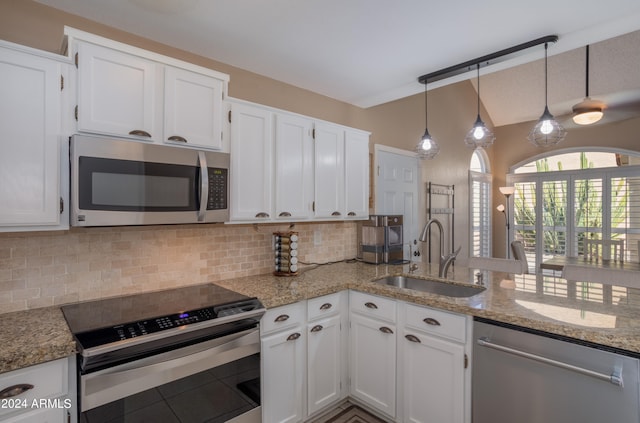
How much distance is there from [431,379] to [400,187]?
2.36 meters

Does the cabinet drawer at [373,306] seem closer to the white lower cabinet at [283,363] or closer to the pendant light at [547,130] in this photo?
the white lower cabinet at [283,363]

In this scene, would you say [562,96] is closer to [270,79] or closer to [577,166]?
[577,166]

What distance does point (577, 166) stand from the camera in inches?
210

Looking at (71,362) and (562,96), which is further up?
(562,96)

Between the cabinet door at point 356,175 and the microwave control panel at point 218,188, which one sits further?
the cabinet door at point 356,175

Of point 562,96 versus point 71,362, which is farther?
point 562,96

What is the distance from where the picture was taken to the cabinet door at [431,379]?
1.88m

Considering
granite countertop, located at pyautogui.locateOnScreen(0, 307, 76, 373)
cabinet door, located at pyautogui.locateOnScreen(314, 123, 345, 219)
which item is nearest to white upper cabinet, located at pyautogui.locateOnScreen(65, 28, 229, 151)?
cabinet door, located at pyautogui.locateOnScreen(314, 123, 345, 219)

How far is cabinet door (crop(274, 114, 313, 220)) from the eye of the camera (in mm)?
2471

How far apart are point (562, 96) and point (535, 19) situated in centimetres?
391

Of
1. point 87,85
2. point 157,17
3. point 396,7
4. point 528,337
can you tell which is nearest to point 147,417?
point 87,85

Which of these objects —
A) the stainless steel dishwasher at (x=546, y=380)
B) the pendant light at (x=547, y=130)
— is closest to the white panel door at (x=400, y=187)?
the pendant light at (x=547, y=130)

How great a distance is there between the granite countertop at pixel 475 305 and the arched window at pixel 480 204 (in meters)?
3.01

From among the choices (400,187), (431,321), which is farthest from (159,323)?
(400,187)
